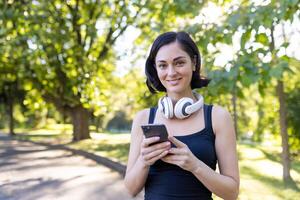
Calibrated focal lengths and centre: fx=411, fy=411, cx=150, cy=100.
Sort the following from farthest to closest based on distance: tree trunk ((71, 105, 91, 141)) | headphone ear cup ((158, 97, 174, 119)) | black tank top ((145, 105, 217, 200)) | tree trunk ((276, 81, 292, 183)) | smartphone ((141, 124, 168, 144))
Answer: tree trunk ((71, 105, 91, 141)) < tree trunk ((276, 81, 292, 183)) < headphone ear cup ((158, 97, 174, 119)) < black tank top ((145, 105, 217, 200)) < smartphone ((141, 124, 168, 144))

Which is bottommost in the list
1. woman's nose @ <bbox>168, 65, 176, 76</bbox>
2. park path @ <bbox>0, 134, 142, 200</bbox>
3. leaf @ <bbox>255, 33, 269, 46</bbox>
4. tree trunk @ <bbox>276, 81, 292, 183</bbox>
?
park path @ <bbox>0, 134, 142, 200</bbox>

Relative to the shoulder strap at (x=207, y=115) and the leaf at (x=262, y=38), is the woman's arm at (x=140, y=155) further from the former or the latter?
the leaf at (x=262, y=38)

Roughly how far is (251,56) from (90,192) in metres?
5.02

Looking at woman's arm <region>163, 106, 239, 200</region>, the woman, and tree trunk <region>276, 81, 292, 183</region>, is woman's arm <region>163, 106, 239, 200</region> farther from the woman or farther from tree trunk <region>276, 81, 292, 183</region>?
tree trunk <region>276, 81, 292, 183</region>

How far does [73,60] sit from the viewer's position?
17.9 meters

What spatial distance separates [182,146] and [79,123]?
19884 mm

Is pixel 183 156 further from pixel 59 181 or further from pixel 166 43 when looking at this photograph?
pixel 59 181

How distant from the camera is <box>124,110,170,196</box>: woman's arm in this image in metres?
1.93

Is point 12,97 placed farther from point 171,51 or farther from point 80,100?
point 171,51

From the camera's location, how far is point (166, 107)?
7.13 ft

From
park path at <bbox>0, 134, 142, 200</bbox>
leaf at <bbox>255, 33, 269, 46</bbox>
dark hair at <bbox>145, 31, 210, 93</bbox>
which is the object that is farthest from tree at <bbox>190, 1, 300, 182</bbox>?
park path at <bbox>0, 134, 142, 200</bbox>

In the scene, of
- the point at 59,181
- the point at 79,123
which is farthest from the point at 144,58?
the point at 59,181

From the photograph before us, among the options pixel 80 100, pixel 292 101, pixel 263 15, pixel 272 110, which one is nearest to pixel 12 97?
pixel 80 100

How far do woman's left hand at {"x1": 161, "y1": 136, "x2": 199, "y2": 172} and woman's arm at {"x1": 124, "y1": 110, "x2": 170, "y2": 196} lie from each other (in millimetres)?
35
